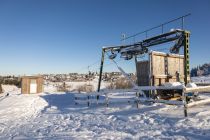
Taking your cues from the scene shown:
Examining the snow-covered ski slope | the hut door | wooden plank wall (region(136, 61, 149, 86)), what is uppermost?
wooden plank wall (region(136, 61, 149, 86))

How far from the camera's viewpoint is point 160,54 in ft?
50.4

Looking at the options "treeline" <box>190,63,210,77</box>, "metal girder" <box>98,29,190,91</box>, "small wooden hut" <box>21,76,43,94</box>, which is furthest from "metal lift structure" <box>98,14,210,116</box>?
"treeline" <box>190,63,210,77</box>

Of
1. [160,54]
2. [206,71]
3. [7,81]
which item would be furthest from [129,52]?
[206,71]

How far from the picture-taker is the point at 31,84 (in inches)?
1168

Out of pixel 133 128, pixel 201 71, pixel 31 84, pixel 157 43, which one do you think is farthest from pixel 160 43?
pixel 201 71

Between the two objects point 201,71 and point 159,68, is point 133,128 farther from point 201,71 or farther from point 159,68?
point 201,71

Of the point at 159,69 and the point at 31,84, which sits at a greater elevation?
the point at 159,69

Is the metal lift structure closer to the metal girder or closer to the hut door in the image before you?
the metal girder

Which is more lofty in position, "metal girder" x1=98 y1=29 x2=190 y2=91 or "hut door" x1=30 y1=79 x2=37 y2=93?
"metal girder" x1=98 y1=29 x2=190 y2=91

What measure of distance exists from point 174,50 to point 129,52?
147 inches

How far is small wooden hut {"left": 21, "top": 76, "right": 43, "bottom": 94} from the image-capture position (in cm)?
2923

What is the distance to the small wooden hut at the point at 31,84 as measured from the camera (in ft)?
95.9

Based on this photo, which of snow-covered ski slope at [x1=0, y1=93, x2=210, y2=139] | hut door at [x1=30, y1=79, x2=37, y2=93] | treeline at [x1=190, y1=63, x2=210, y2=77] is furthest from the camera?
treeline at [x1=190, y1=63, x2=210, y2=77]

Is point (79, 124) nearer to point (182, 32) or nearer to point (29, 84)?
point (182, 32)
